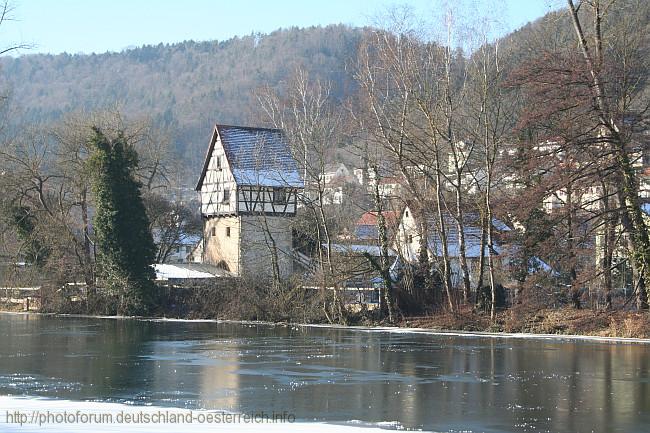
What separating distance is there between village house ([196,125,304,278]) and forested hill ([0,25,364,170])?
5302 centimetres

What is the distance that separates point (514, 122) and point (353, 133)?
7292 millimetres

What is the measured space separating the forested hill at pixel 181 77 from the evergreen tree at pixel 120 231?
61.0 m

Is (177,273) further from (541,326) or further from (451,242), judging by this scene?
(541,326)

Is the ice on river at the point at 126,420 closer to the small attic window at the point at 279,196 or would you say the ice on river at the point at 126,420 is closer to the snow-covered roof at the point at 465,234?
the snow-covered roof at the point at 465,234

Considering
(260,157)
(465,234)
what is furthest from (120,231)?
(465,234)

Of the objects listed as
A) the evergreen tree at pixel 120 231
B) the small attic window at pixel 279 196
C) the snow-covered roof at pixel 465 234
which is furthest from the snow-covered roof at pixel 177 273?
the snow-covered roof at pixel 465 234

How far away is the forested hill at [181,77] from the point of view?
13475cm

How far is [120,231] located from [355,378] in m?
29.7

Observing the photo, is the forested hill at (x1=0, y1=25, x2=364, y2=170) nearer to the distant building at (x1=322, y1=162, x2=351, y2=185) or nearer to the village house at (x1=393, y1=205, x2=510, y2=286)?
the distant building at (x1=322, y1=162, x2=351, y2=185)

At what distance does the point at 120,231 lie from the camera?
161ft

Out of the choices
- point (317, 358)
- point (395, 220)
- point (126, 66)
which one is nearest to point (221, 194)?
point (395, 220)

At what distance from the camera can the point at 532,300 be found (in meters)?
35.8

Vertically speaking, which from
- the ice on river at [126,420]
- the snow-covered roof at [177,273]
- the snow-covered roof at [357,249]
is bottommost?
the ice on river at [126,420]

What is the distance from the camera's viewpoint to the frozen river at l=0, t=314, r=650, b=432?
16.5m
